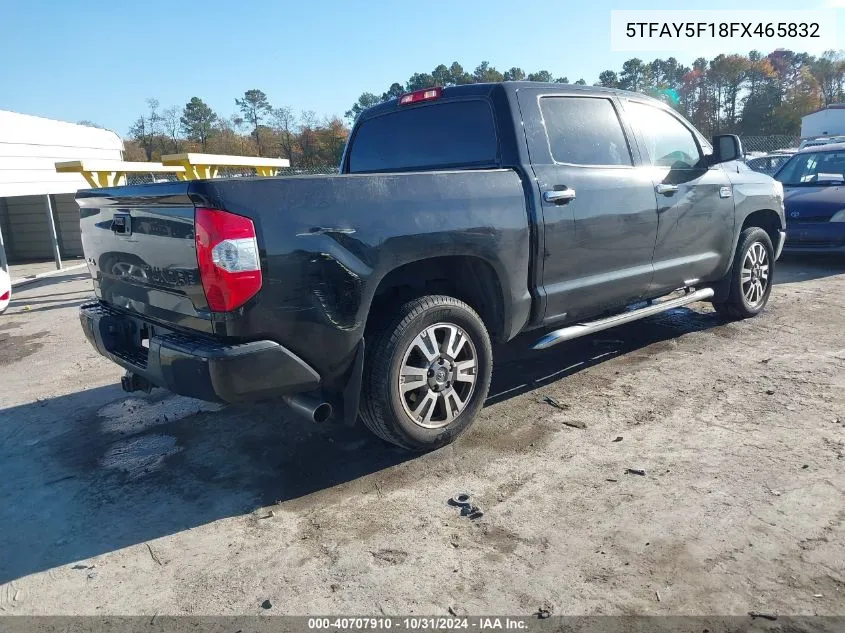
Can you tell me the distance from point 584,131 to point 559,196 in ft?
2.43

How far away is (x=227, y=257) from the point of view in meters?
2.72

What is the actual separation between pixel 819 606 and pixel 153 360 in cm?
293

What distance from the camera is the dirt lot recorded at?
245 centimetres

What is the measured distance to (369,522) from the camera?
2.95 meters

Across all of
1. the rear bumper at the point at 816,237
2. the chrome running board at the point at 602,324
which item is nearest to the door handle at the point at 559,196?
the chrome running board at the point at 602,324

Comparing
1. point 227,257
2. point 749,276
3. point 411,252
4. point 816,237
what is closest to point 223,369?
point 227,257

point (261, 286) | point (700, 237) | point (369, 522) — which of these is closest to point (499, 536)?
point (369, 522)

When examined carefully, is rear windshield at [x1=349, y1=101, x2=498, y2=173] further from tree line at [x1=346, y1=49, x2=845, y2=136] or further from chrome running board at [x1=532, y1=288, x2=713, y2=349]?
tree line at [x1=346, y1=49, x2=845, y2=136]

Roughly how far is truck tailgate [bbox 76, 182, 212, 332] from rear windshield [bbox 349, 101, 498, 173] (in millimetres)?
1950

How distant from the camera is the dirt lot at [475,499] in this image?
96.3 inches

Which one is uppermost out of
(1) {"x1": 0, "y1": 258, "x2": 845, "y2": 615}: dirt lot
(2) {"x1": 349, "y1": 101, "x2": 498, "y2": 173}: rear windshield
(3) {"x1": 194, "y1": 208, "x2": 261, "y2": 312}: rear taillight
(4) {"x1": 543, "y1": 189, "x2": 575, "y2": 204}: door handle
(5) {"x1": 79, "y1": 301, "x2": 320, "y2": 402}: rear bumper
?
(2) {"x1": 349, "y1": 101, "x2": 498, "y2": 173}: rear windshield

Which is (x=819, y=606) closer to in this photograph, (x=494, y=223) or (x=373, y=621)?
(x=373, y=621)

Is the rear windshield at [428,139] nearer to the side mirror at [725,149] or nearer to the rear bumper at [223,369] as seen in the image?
the rear bumper at [223,369]

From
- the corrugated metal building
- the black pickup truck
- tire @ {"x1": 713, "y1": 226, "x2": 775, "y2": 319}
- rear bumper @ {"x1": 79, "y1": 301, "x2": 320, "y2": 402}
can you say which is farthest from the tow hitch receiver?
the corrugated metal building
